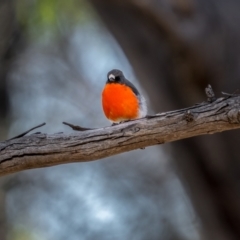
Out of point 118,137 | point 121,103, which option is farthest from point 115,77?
point 118,137

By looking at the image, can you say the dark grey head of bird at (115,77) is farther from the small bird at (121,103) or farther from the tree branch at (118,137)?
the tree branch at (118,137)

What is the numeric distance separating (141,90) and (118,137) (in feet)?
10.6

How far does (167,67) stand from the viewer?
5426 millimetres

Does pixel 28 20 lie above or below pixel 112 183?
above

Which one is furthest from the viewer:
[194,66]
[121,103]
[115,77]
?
[194,66]

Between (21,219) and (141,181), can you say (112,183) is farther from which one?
(21,219)

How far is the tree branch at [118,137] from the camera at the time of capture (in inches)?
122

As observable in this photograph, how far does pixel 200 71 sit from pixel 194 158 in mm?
904

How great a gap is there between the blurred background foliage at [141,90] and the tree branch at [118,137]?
2.05 metres

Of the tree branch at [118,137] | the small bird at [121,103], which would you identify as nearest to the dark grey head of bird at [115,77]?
the small bird at [121,103]

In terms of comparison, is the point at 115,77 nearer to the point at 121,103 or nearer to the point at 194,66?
the point at 121,103

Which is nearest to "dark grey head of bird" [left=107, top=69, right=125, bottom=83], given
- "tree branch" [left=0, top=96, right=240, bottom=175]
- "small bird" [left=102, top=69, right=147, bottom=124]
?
"small bird" [left=102, top=69, right=147, bottom=124]

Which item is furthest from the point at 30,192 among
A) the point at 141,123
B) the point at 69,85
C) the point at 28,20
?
the point at 141,123

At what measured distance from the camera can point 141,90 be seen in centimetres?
646
